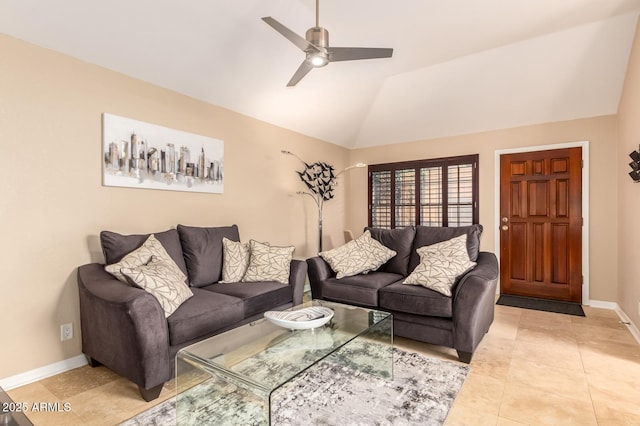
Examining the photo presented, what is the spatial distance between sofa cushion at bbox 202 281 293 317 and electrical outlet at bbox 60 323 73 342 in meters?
0.96

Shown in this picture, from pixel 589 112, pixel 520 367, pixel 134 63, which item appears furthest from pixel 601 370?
pixel 134 63

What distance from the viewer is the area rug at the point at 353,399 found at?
1.75 meters

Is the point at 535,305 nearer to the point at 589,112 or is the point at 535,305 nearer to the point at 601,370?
the point at 601,370

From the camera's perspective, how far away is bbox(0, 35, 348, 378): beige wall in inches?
86.8

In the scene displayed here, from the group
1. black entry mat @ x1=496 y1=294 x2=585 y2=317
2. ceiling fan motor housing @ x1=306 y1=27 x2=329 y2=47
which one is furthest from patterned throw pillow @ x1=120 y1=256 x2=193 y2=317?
black entry mat @ x1=496 y1=294 x2=585 y2=317

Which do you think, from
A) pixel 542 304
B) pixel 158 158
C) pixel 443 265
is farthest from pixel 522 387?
pixel 158 158

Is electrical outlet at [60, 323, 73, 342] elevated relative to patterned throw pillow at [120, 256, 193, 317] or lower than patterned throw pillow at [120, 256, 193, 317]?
lower

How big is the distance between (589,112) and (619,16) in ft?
3.80

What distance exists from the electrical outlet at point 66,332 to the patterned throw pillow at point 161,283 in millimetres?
781

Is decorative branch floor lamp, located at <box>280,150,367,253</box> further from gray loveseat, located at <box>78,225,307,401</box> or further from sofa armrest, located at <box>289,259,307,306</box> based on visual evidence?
gray loveseat, located at <box>78,225,307,401</box>

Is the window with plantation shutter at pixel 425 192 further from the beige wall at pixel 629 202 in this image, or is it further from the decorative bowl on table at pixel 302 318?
the decorative bowl on table at pixel 302 318

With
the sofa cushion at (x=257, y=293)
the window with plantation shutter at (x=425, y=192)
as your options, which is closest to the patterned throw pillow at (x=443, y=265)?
the sofa cushion at (x=257, y=293)

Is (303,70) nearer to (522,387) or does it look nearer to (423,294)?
(423,294)

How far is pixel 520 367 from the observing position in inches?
94.0
